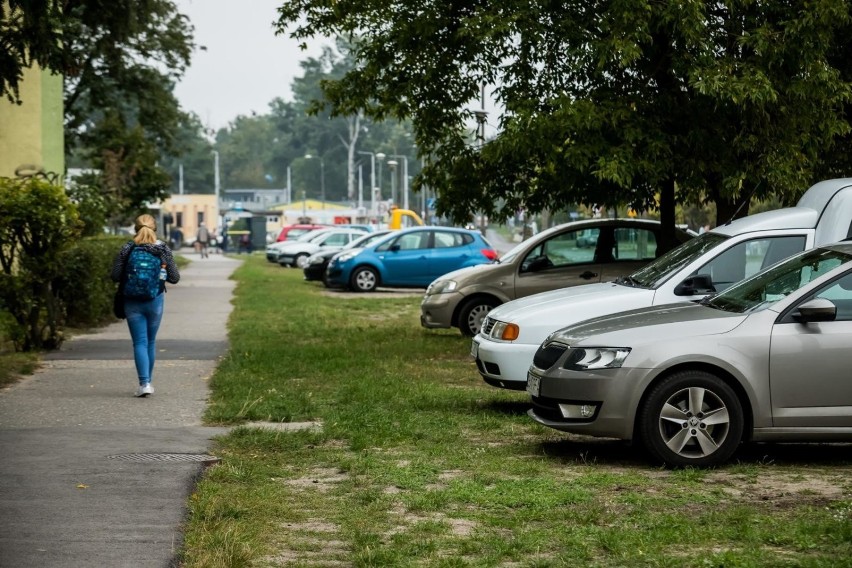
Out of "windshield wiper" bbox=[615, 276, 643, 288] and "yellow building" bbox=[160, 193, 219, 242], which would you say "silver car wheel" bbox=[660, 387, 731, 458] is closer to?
"windshield wiper" bbox=[615, 276, 643, 288]

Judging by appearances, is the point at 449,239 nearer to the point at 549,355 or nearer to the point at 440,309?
the point at 440,309

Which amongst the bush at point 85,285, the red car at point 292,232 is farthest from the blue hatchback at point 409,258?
the red car at point 292,232

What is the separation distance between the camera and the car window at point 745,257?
1188 cm

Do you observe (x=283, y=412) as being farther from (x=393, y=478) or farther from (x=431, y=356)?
(x=431, y=356)

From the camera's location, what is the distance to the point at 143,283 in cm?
1316

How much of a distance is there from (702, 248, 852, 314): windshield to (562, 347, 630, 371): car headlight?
829 mm

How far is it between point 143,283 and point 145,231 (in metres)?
0.51

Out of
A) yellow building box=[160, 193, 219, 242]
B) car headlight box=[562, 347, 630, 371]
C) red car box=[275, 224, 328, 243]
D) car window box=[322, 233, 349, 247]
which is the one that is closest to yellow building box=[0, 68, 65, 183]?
car headlight box=[562, 347, 630, 371]

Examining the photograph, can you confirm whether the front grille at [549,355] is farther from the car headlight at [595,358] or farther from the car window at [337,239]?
the car window at [337,239]

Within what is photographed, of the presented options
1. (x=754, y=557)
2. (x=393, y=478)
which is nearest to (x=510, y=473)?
(x=393, y=478)

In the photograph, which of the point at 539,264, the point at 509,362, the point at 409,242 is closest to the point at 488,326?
the point at 509,362

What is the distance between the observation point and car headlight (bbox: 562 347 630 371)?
29.7 feet

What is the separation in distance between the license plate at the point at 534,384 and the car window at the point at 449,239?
73.6 ft

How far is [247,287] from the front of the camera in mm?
35531
